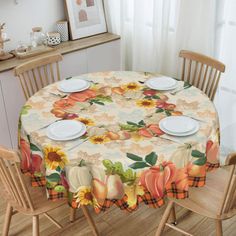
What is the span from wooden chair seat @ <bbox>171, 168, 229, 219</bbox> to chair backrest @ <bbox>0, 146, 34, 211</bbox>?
78 centimetres

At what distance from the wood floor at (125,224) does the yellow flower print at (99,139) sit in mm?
806

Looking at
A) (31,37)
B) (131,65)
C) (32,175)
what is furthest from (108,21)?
(32,175)

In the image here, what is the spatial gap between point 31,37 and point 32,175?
1554mm

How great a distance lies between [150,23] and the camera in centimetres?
327

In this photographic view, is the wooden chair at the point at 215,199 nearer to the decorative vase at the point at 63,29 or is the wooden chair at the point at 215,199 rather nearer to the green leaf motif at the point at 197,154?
the green leaf motif at the point at 197,154

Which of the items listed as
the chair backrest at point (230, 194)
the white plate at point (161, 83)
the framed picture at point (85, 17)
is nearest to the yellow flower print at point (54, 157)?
the chair backrest at point (230, 194)

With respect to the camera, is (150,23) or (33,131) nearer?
(33,131)

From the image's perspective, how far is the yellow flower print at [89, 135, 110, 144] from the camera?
1.87 meters

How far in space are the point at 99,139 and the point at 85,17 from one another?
1861 mm

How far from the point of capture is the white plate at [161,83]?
239cm

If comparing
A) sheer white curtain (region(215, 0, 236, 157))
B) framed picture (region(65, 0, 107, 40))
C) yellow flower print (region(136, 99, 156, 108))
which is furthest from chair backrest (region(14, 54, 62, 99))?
sheer white curtain (region(215, 0, 236, 157))

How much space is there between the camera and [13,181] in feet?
5.94

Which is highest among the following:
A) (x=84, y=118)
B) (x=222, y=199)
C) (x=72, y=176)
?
(x=84, y=118)

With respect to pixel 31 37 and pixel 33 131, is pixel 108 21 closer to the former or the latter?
pixel 31 37
